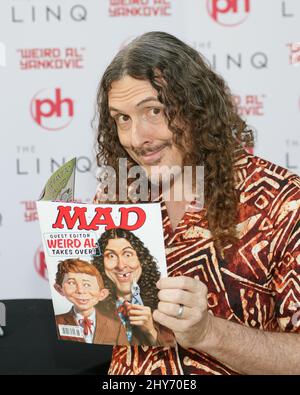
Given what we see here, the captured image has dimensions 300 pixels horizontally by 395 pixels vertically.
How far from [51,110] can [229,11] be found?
0.77 metres

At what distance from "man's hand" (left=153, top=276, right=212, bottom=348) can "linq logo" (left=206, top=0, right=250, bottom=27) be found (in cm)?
158

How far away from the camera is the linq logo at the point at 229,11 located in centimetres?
230

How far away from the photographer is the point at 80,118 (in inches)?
94.0

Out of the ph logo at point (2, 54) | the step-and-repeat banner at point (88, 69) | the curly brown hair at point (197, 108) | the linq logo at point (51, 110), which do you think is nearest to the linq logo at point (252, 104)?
the step-and-repeat banner at point (88, 69)

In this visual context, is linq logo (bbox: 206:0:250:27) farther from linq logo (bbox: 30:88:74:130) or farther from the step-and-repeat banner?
linq logo (bbox: 30:88:74:130)

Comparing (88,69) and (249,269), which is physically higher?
(88,69)

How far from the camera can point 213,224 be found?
111 centimetres

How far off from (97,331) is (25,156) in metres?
1.48

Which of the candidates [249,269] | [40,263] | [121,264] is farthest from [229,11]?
[121,264]

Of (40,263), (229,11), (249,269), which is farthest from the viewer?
(40,263)

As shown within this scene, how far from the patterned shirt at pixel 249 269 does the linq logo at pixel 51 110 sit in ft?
4.51

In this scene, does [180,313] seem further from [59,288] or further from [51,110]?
[51,110]
